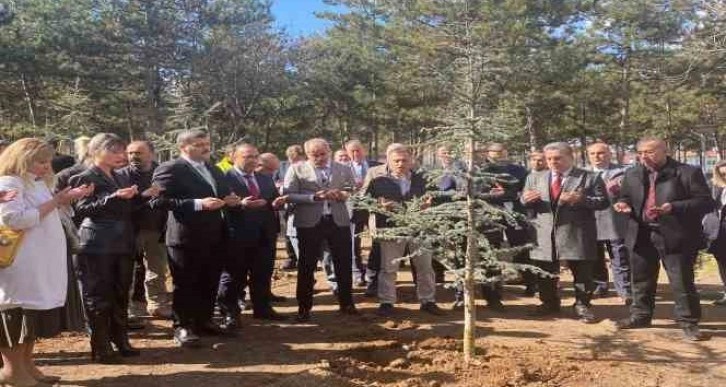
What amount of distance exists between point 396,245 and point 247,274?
1626mm

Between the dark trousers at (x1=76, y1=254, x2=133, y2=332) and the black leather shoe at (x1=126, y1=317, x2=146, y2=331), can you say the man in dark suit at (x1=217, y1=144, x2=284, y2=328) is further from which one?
the dark trousers at (x1=76, y1=254, x2=133, y2=332)

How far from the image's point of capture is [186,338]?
213 inches

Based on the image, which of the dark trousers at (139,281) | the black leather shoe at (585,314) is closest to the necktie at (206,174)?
the dark trousers at (139,281)

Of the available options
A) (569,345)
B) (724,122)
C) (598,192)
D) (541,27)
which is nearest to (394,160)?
(598,192)

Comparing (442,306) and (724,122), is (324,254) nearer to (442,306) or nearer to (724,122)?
Answer: (442,306)

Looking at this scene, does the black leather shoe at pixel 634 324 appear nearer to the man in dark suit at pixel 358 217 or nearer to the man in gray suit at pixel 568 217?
the man in gray suit at pixel 568 217

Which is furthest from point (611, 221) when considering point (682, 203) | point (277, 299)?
point (277, 299)

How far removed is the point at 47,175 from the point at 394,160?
3500 mm

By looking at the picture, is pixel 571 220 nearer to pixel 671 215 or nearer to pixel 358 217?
pixel 671 215

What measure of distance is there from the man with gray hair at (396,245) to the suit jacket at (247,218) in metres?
1.09

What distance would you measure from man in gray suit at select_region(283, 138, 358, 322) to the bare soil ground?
1.54 feet

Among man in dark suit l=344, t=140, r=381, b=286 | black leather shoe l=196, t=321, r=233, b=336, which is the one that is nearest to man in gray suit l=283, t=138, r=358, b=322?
black leather shoe l=196, t=321, r=233, b=336

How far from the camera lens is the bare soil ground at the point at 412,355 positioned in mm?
4527

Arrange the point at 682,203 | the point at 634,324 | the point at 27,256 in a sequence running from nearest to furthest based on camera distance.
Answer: the point at 27,256, the point at 682,203, the point at 634,324
